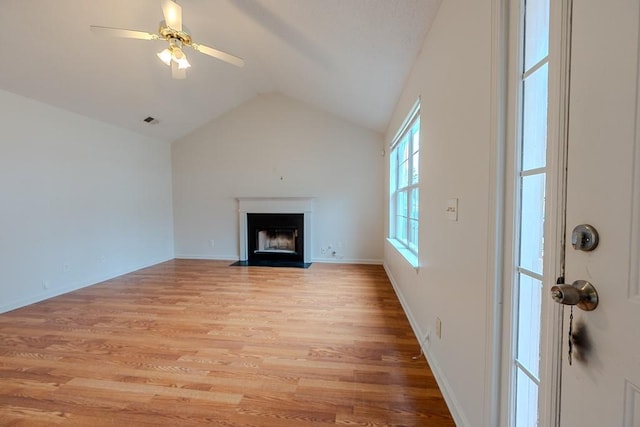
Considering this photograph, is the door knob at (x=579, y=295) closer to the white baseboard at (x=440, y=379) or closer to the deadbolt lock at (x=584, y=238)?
the deadbolt lock at (x=584, y=238)

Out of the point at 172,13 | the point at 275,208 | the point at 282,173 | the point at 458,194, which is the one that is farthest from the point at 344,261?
the point at 172,13

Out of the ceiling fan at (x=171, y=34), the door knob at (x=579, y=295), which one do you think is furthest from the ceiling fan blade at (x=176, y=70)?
the door knob at (x=579, y=295)

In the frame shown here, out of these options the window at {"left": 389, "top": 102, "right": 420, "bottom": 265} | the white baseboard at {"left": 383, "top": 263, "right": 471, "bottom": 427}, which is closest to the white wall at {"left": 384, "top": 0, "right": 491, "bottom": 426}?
the white baseboard at {"left": 383, "top": 263, "right": 471, "bottom": 427}

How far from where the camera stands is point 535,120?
3.04 ft

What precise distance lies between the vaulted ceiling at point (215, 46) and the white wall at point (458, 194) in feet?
1.42

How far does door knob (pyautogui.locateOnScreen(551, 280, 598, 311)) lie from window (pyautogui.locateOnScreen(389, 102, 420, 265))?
1.94 meters

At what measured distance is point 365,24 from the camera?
82.7 inches

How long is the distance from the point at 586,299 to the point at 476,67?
41.5 inches

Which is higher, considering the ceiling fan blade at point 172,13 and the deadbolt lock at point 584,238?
the ceiling fan blade at point 172,13

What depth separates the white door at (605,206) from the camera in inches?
20.8

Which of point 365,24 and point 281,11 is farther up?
point 281,11

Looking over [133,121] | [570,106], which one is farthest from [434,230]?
[133,121]

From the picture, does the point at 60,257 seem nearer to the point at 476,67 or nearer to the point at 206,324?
the point at 206,324

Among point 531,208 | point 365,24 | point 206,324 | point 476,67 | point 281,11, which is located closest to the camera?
point 531,208
